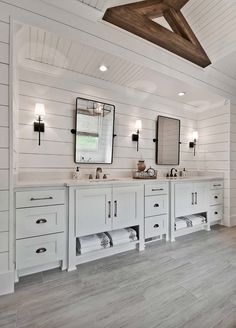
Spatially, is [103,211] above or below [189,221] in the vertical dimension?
above

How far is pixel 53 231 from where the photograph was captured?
1871 mm

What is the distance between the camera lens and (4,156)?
1.57 m

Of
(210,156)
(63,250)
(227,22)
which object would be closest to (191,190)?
(210,156)

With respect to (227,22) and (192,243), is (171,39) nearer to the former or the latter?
(227,22)

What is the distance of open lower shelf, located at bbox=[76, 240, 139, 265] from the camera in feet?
6.70

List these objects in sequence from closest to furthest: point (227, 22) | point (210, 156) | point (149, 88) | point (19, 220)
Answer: point (19, 220) < point (227, 22) < point (149, 88) < point (210, 156)

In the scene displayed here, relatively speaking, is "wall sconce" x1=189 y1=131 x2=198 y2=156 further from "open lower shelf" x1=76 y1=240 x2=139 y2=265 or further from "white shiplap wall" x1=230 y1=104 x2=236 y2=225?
"open lower shelf" x1=76 y1=240 x2=139 y2=265

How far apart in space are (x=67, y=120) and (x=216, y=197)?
9.58 feet

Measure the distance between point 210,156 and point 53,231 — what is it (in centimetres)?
324

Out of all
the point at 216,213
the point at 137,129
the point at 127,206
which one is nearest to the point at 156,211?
the point at 127,206

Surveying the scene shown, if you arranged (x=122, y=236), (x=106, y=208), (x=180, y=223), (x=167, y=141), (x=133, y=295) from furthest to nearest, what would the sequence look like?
(x=167, y=141), (x=180, y=223), (x=122, y=236), (x=106, y=208), (x=133, y=295)

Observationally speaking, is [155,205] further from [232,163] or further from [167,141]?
[232,163]

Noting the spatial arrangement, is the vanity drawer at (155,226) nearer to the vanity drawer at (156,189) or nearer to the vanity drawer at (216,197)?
the vanity drawer at (156,189)

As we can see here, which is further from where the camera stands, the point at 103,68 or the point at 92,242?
the point at 103,68
